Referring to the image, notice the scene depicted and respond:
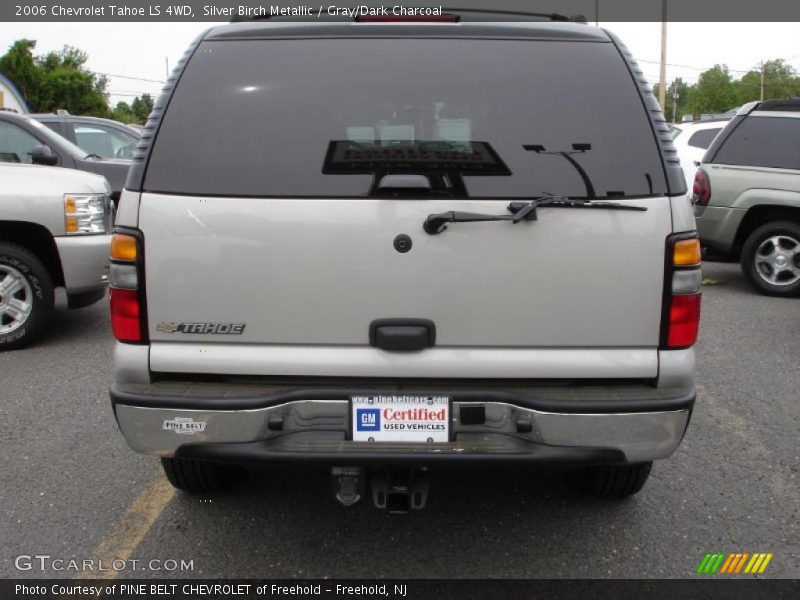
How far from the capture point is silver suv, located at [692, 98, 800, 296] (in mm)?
7781

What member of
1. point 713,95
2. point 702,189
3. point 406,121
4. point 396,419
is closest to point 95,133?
point 702,189

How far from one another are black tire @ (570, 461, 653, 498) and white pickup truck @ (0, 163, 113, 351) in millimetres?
4176

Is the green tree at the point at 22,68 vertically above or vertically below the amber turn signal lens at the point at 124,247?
above

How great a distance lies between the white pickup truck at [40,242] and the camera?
580 cm

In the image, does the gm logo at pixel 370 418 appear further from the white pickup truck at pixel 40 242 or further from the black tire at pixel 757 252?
the black tire at pixel 757 252

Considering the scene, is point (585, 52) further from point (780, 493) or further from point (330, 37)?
point (780, 493)

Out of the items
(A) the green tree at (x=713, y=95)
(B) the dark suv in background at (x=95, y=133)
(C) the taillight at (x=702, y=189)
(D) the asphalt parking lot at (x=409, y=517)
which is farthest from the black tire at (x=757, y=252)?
(A) the green tree at (x=713, y=95)

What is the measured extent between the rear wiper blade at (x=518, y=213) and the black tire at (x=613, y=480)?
1185 mm

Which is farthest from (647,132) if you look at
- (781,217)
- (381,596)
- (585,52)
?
(781,217)

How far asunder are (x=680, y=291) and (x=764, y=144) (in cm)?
632

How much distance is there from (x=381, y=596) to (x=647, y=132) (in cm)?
183

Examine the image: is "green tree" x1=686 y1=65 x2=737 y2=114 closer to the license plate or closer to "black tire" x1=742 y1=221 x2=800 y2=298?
"black tire" x1=742 y1=221 x2=800 y2=298

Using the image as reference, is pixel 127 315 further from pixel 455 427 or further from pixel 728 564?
pixel 728 564

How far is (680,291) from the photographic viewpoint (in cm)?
251
